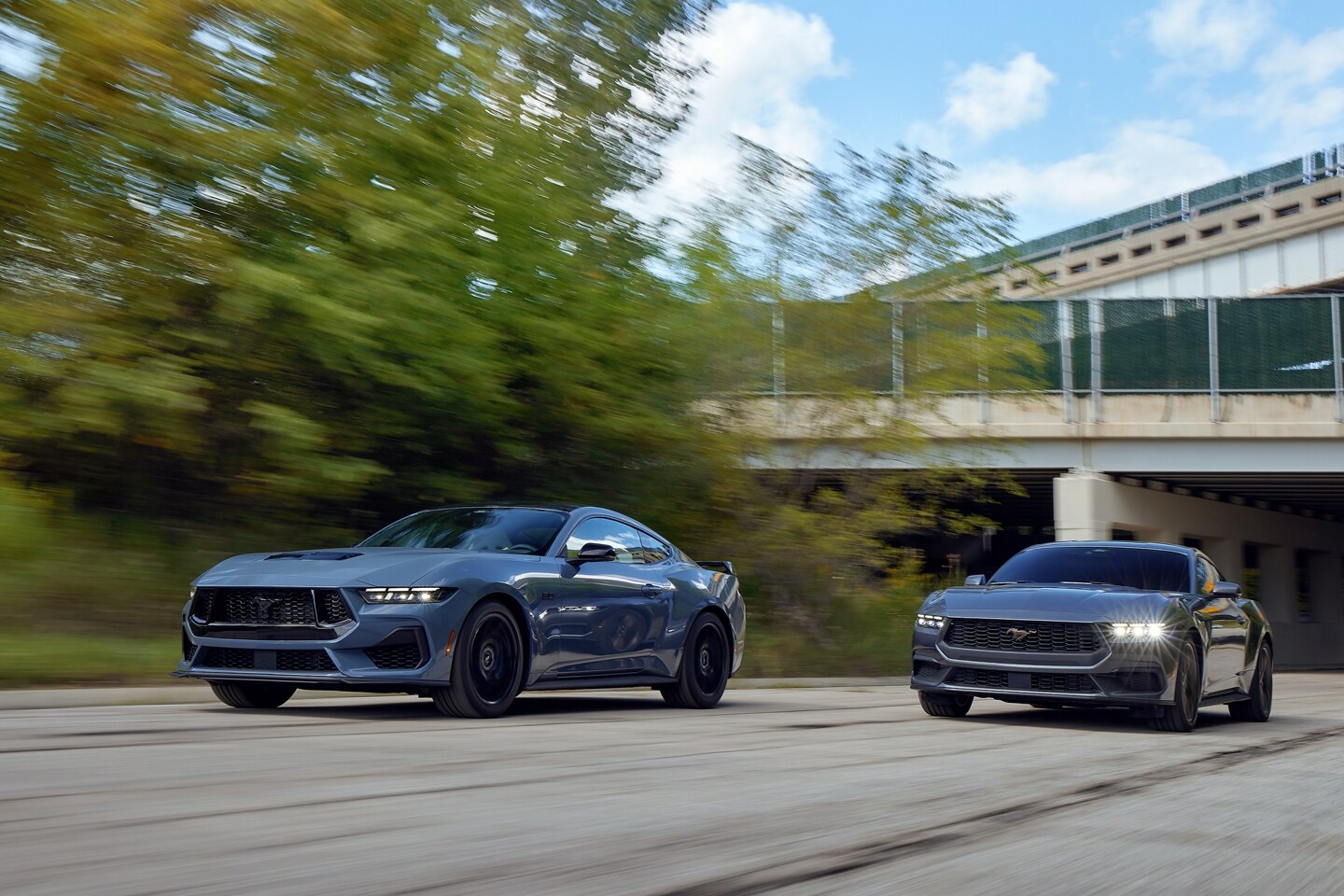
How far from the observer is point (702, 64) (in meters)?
19.8

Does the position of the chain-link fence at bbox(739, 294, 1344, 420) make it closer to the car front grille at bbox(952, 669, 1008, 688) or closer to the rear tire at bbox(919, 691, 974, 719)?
the rear tire at bbox(919, 691, 974, 719)

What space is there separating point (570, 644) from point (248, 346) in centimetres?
555

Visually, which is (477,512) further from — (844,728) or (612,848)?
(612,848)

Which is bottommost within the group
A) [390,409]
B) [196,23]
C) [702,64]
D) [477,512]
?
[477,512]

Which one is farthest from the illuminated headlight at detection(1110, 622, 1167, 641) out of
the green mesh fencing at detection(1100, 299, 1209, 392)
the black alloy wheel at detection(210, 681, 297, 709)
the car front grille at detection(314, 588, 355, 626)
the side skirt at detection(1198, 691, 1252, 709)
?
the green mesh fencing at detection(1100, 299, 1209, 392)

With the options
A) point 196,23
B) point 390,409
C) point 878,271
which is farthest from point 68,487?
point 878,271

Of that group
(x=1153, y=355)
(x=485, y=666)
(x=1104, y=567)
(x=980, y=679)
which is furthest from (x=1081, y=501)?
(x=485, y=666)

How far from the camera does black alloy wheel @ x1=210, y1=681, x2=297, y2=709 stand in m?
9.77

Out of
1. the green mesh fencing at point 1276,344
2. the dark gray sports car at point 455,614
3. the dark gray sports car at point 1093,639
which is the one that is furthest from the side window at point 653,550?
the green mesh fencing at point 1276,344

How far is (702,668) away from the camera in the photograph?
11938 millimetres

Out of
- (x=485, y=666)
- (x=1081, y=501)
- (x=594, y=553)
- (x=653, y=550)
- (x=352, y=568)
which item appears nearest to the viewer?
(x=352, y=568)

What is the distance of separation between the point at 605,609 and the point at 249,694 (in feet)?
7.91

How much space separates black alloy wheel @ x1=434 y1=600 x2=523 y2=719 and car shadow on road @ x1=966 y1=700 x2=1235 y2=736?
3951 mm

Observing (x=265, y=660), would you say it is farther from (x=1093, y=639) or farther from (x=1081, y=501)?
(x=1081, y=501)
